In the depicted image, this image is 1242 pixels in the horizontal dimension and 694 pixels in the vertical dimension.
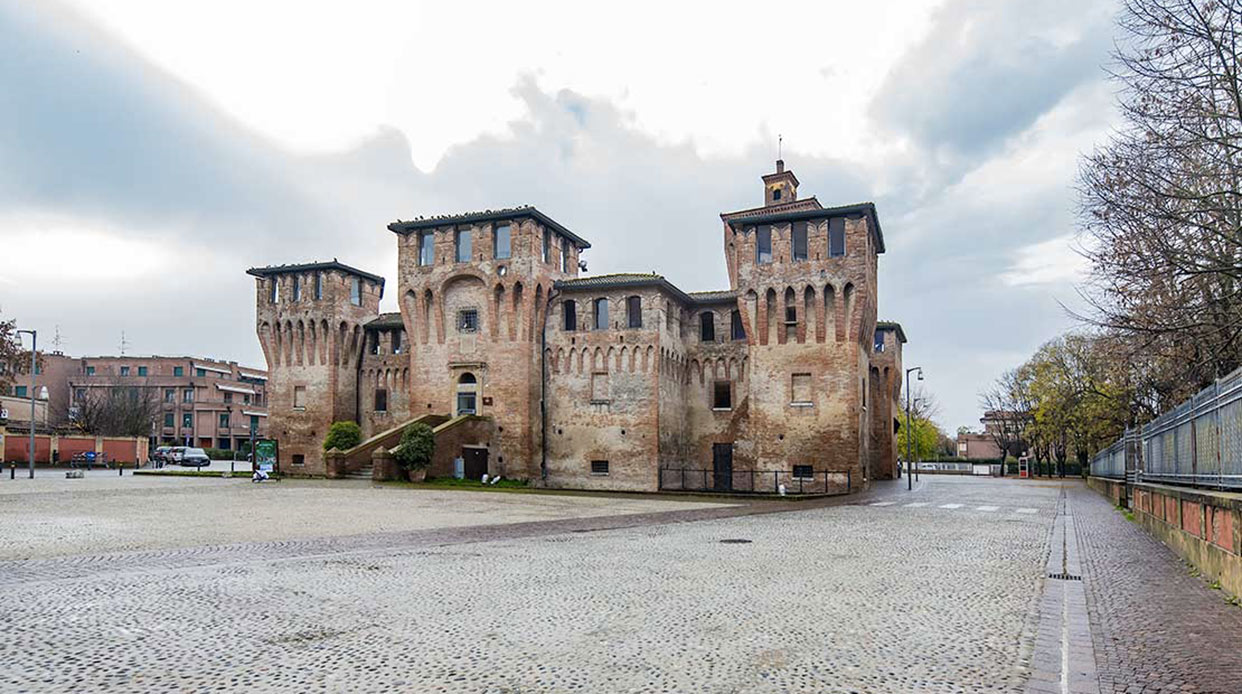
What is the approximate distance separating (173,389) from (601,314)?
7325 cm

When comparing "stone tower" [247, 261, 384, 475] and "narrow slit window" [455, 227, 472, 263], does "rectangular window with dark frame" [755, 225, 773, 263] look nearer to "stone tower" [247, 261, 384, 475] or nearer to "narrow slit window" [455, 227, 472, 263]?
"narrow slit window" [455, 227, 472, 263]

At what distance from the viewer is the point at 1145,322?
1786cm

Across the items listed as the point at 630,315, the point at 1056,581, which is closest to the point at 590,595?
the point at 1056,581

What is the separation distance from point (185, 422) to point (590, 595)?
97.1m

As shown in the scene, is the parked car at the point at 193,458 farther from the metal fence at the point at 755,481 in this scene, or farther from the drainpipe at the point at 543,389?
the metal fence at the point at 755,481

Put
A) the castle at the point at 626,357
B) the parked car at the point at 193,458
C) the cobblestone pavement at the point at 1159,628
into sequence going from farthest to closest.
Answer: the parked car at the point at 193,458
the castle at the point at 626,357
the cobblestone pavement at the point at 1159,628

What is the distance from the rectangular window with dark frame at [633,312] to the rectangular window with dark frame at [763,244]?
5.96 m

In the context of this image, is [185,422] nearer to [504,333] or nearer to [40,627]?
[504,333]

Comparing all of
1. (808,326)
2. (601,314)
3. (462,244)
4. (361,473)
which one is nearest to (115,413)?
(361,473)

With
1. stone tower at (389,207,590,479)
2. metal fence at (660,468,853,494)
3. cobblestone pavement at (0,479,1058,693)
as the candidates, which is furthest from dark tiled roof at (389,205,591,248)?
cobblestone pavement at (0,479,1058,693)

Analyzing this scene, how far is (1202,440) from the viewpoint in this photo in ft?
38.9

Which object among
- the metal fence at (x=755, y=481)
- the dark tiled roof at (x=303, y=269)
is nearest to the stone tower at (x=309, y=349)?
the dark tiled roof at (x=303, y=269)

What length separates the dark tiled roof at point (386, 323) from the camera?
46219 millimetres

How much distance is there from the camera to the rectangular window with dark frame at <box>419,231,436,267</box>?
137 feet
